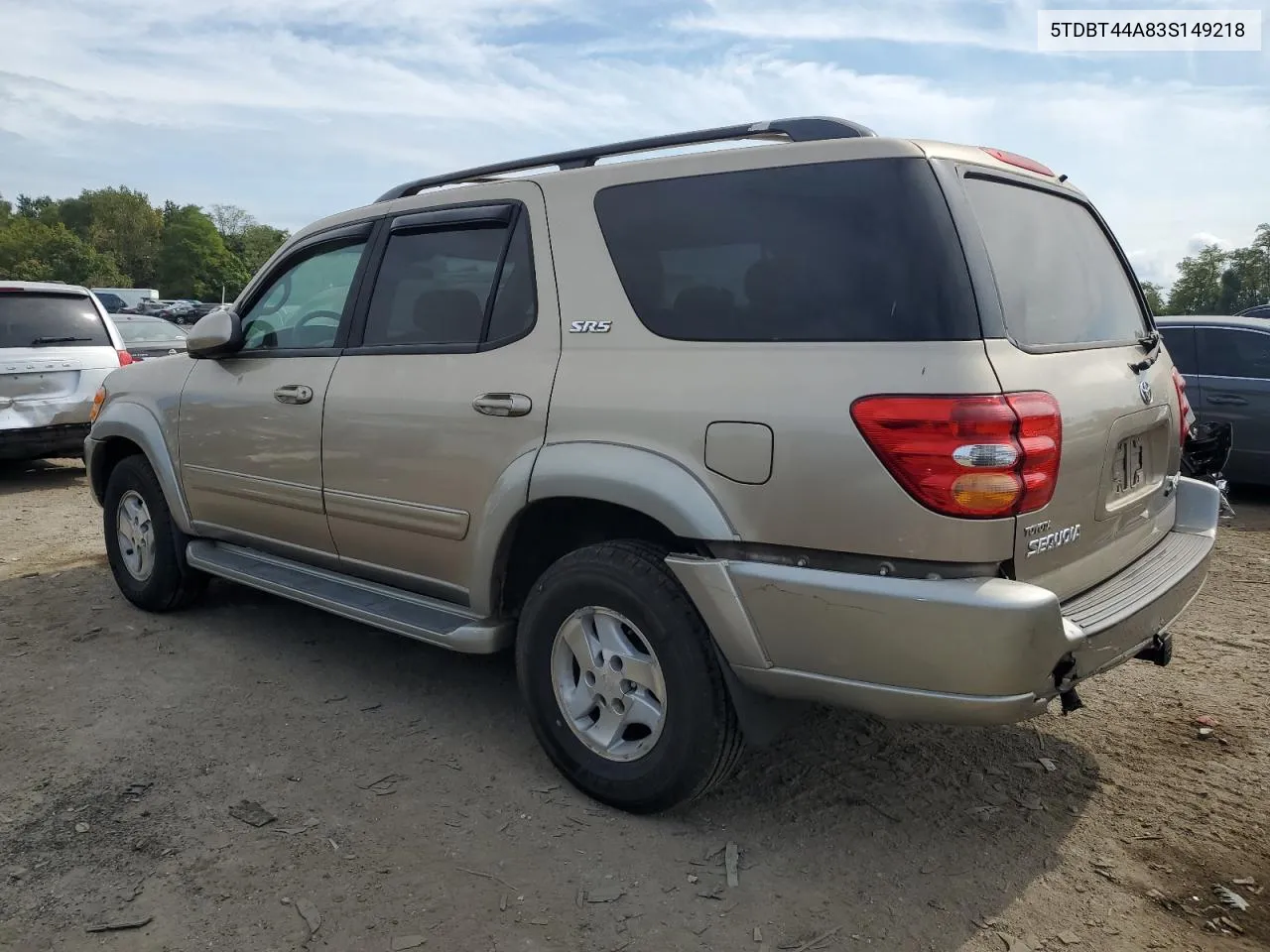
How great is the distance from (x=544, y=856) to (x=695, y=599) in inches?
33.8

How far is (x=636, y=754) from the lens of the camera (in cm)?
293

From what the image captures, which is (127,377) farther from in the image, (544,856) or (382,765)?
(544,856)

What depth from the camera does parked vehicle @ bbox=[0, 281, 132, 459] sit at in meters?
8.07

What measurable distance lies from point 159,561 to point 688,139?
3377mm

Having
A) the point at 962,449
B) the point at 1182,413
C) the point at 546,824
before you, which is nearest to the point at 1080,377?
the point at 962,449

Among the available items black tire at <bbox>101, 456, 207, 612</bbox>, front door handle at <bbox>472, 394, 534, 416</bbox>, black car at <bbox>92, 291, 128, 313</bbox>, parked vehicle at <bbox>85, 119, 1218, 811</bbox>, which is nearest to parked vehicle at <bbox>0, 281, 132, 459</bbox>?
black tire at <bbox>101, 456, 207, 612</bbox>

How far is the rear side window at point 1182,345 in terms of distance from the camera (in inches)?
312

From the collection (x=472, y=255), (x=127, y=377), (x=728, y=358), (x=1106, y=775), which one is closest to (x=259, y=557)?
(x=127, y=377)

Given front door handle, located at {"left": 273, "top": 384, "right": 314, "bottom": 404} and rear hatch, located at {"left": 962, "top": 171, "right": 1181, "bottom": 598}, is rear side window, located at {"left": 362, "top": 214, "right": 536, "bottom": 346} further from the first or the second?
rear hatch, located at {"left": 962, "top": 171, "right": 1181, "bottom": 598}

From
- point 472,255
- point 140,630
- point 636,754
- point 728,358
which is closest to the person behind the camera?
point 728,358

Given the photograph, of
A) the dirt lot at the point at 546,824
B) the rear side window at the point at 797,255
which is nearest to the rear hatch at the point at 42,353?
the dirt lot at the point at 546,824

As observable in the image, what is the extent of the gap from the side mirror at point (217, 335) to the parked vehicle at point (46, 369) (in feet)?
15.0

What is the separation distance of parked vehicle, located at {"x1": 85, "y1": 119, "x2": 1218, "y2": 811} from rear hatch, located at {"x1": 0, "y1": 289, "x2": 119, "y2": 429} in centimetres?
543

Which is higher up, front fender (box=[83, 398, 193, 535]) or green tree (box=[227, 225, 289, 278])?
green tree (box=[227, 225, 289, 278])
